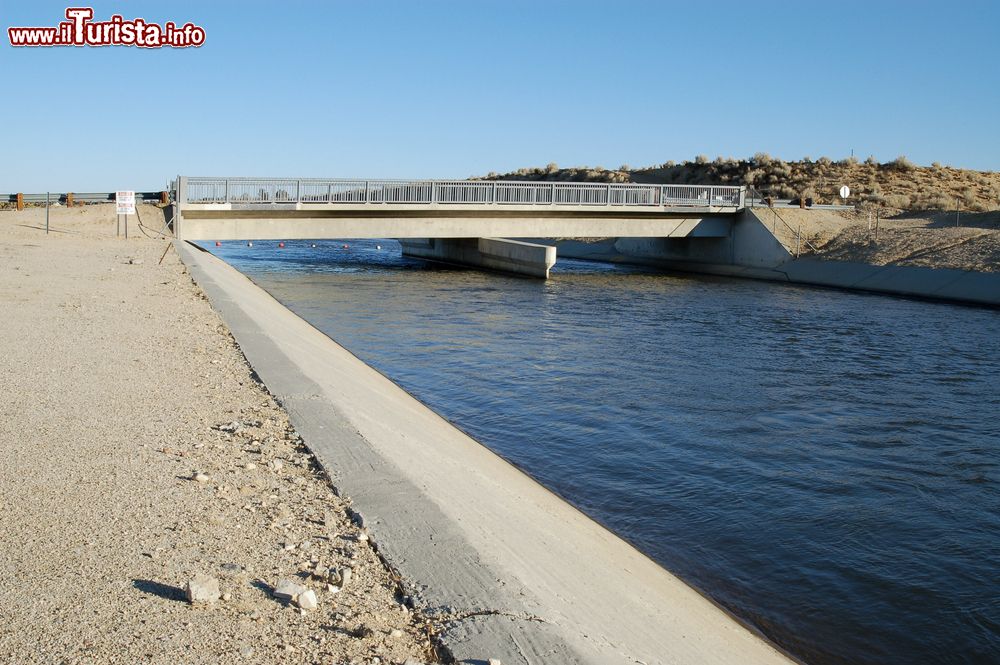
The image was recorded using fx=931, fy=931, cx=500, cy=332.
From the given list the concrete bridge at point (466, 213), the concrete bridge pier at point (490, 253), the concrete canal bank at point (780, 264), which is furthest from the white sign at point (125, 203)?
the concrete canal bank at point (780, 264)

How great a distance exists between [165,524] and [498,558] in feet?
7.30

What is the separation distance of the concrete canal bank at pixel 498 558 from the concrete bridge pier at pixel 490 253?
32862 millimetres

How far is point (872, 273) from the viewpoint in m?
41.2

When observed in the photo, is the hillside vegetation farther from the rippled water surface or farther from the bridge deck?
the rippled water surface

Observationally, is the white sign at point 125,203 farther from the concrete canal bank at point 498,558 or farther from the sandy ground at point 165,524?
the concrete canal bank at point 498,558

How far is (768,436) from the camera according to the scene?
1384 centimetres

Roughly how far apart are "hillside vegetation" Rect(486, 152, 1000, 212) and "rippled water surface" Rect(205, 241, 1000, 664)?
3360 cm

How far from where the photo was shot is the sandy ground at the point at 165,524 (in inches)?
182

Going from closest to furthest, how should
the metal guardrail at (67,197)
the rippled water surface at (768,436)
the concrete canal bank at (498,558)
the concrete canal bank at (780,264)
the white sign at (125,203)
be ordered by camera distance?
the concrete canal bank at (498,558) → the rippled water surface at (768,436) → the white sign at (125,203) → the concrete canal bank at (780,264) → the metal guardrail at (67,197)

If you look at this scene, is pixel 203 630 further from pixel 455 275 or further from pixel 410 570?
pixel 455 275

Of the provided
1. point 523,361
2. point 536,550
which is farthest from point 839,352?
point 536,550

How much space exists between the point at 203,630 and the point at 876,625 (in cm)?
543

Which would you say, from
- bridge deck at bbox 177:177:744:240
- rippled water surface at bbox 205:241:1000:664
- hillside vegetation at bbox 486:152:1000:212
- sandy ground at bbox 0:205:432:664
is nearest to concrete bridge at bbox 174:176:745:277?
bridge deck at bbox 177:177:744:240

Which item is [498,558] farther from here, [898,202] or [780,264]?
[898,202]
